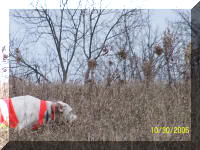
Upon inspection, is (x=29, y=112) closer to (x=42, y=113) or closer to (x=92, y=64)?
(x=42, y=113)

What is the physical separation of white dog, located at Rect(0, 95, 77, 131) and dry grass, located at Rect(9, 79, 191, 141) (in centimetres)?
14

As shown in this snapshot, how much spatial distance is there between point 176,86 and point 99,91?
1.25m

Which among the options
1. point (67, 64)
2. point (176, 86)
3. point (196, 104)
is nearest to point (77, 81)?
point (67, 64)

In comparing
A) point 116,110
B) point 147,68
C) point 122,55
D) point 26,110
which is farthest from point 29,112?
point 147,68

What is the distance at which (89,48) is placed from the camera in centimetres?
428

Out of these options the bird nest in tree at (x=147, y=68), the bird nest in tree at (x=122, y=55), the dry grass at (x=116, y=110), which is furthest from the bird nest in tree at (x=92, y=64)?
the bird nest in tree at (x=147, y=68)

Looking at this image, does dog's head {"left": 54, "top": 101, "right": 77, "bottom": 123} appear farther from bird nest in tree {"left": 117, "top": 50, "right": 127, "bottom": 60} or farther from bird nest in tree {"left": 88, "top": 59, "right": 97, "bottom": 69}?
bird nest in tree {"left": 117, "top": 50, "right": 127, "bottom": 60}

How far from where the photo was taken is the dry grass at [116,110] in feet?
10.3

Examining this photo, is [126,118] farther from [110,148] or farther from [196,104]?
[196,104]

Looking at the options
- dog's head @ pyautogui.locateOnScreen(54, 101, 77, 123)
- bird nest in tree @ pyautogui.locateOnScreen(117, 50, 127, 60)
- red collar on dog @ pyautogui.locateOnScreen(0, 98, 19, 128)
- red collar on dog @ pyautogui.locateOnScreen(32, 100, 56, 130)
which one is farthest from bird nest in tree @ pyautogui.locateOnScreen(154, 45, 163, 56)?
red collar on dog @ pyautogui.locateOnScreen(0, 98, 19, 128)

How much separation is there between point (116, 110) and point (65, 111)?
0.73 m

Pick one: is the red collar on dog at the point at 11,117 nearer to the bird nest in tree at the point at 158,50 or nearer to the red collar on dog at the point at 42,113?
the red collar on dog at the point at 42,113

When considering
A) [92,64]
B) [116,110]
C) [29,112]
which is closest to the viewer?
[29,112]

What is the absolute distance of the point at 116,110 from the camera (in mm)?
3695
